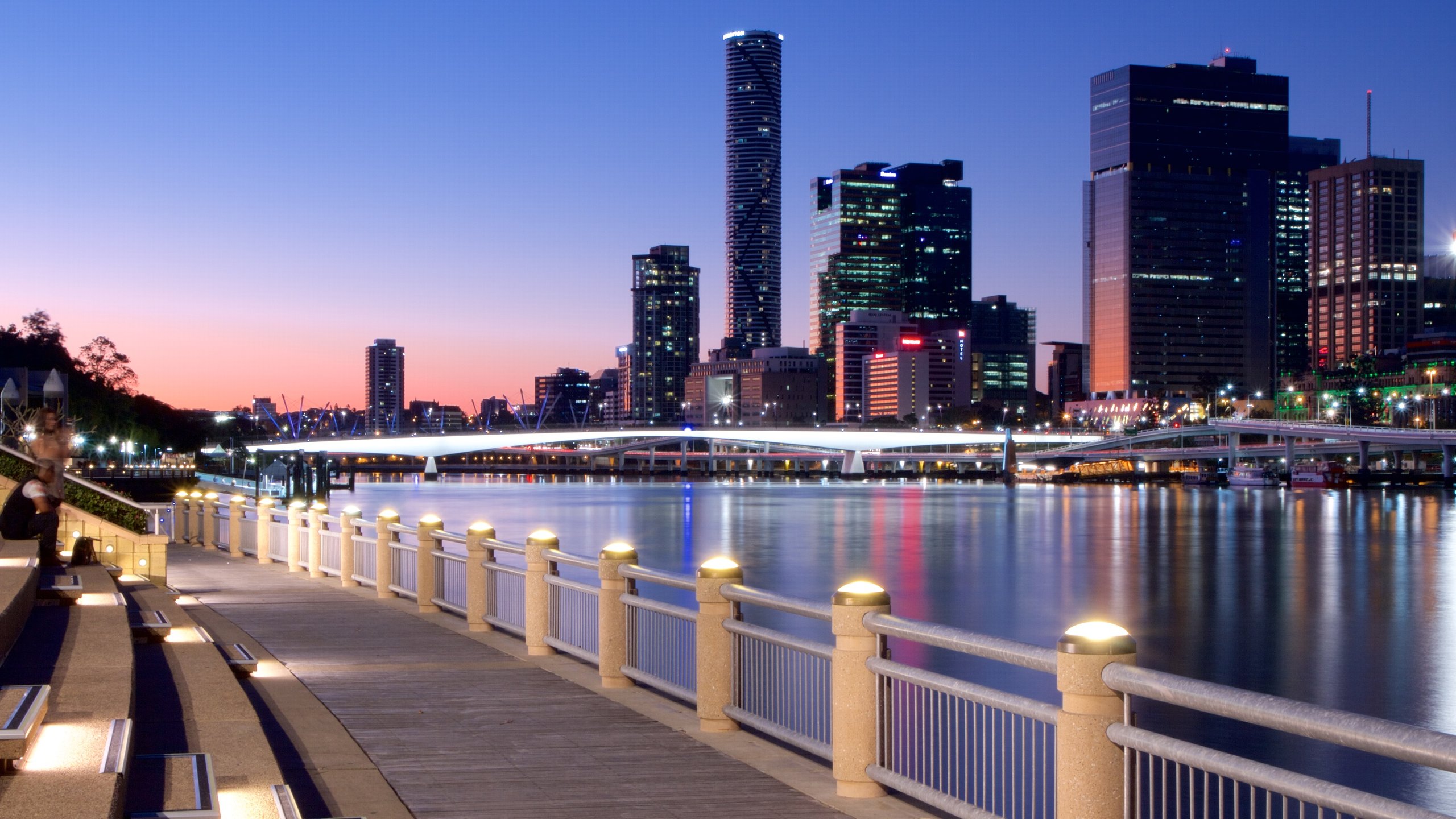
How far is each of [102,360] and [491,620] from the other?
12960 cm

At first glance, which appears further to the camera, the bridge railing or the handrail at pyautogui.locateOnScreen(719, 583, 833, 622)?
the handrail at pyautogui.locateOnScreen(719, 583, 833, 622)

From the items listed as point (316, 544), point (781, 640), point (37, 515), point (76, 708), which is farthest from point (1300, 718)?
point (316, 544)

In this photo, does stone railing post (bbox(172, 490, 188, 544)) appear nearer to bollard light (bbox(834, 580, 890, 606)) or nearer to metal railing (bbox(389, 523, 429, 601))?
metal railing (bbox(389, 523, 429, 601))

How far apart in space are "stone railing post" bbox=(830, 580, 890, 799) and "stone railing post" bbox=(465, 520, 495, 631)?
825 centimetres

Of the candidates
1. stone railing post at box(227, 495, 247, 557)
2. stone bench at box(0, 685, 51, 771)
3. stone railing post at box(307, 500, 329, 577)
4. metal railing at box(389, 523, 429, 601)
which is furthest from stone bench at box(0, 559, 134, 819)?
stone railing post at box(227, 495, 247, 557)

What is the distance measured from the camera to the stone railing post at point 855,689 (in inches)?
339

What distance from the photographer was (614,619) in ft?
41.2

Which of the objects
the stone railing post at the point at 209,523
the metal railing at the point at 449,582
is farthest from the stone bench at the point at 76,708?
the stone railing post at the point at 209,523

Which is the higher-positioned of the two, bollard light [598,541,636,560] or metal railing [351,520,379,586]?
bollard light [598,541,636,560]

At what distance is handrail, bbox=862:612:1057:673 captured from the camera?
700cm

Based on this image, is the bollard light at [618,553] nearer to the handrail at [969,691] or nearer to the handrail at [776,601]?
the handrail at [776,601]

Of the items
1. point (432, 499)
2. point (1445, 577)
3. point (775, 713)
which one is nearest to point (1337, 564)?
point (1445, 577)

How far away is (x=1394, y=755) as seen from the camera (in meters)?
4.94

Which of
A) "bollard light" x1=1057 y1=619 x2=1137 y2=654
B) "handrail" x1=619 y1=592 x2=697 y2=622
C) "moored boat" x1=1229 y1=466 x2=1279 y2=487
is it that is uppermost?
"bollard light" x1=1057 y1=619 x2=1137 y2=654
